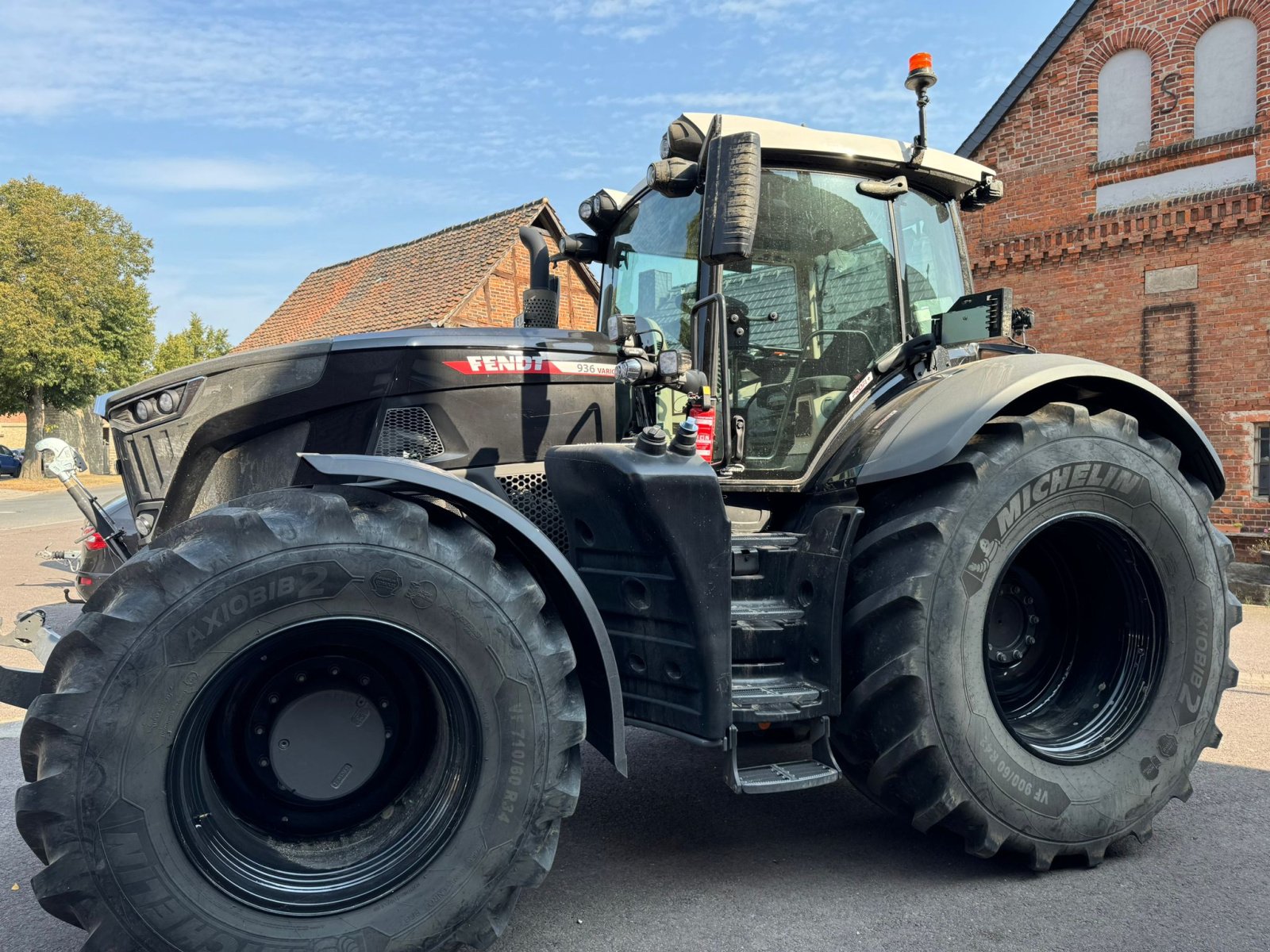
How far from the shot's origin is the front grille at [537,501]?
3402mm

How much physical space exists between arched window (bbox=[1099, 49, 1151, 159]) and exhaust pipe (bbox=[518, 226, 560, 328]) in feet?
37.1

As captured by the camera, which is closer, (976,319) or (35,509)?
(976,319)

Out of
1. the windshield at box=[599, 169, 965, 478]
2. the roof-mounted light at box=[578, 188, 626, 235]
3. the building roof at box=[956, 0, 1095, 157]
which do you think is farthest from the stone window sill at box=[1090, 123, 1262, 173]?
the roof-mounted light at box=[578, 188, 626, 235]

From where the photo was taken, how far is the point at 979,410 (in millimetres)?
3283

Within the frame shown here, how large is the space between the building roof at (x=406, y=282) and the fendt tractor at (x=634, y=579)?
16459 mm

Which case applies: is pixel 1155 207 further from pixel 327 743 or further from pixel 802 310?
pixel 327 743

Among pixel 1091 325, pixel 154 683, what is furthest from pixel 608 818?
pixel 1091 325

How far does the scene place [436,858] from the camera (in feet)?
8.57

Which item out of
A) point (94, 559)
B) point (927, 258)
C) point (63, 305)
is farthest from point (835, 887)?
point (63, 305)

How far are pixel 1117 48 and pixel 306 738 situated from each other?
1402 cm

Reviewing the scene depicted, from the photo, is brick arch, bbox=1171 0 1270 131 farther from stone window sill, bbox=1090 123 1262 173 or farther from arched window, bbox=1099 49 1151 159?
arched window, bbox=1099 49 1151 159

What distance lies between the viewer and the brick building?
38.1 ft

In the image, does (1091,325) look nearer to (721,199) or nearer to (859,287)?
(859,287)

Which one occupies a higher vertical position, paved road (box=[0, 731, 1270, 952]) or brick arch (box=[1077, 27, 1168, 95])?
brick arch (box=[1077, 27, 1168, 95])
